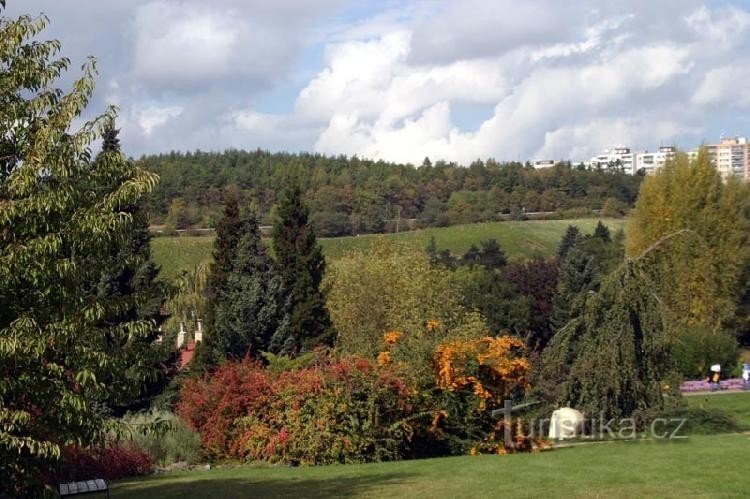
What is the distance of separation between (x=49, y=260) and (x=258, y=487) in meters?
6.84

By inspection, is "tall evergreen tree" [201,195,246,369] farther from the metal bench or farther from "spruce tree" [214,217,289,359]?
the metal bench

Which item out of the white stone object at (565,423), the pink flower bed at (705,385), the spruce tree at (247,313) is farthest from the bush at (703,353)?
the white stone object at (565,423)

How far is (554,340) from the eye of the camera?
2058 cm

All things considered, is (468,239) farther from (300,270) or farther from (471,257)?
(300,270)

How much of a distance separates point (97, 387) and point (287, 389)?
11.2m

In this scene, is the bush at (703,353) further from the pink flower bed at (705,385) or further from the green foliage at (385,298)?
the green foliage at (385,298)

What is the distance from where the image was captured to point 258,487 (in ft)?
47.7

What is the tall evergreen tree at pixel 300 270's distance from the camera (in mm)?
38375

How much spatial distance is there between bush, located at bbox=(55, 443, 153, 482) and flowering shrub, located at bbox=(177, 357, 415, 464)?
7.03 feet

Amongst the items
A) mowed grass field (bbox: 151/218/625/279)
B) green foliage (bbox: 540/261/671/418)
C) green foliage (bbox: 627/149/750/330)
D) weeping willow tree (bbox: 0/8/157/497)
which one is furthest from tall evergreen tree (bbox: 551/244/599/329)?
weeping willow tree (bbox: 0/8/157/497)

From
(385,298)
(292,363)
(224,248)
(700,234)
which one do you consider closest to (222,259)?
(224,248)

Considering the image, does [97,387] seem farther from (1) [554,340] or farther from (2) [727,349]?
(2) [727,349]

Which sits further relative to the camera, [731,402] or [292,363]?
[731,402]

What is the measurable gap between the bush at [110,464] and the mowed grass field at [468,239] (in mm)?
59922
